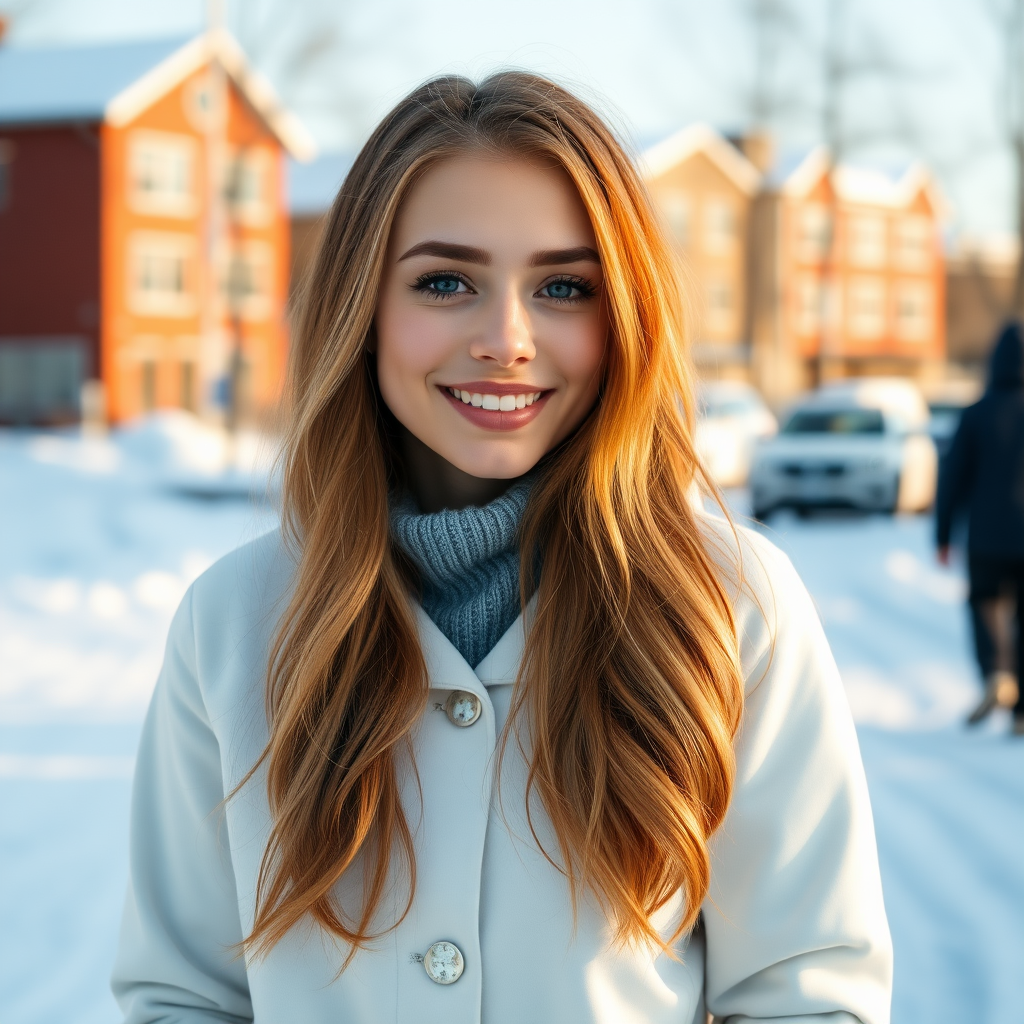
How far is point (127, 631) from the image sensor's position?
9523 millimetres

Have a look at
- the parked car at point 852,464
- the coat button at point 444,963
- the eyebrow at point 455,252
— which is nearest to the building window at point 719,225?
the parked car at point 852,464

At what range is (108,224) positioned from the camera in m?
28.8

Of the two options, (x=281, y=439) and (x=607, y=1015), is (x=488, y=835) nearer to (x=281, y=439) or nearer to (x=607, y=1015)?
(x=607, y=1015)

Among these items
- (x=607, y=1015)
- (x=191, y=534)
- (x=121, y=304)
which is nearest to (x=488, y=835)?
(x=607, y=1015)

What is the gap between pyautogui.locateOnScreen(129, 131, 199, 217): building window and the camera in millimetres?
29562

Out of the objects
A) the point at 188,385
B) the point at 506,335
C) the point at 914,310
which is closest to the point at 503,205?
the point at 506,335

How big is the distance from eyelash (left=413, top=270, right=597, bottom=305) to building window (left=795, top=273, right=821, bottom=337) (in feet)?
145

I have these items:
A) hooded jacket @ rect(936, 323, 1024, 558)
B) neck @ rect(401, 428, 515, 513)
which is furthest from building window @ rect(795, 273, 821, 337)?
neck @ rect(401, 428, 515, 513)

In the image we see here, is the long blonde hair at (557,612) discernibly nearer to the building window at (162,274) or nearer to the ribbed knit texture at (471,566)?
the ribbed knit texture at (471,566)

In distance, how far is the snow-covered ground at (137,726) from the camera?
152 inches

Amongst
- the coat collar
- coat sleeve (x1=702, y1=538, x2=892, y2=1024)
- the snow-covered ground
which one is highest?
the coat collar

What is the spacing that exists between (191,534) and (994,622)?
8.74 meters

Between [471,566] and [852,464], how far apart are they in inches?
547

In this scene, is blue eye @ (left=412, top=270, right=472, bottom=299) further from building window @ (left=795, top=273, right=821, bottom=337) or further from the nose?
building window @ (left=795, top=273, right=821, bottom=337)
